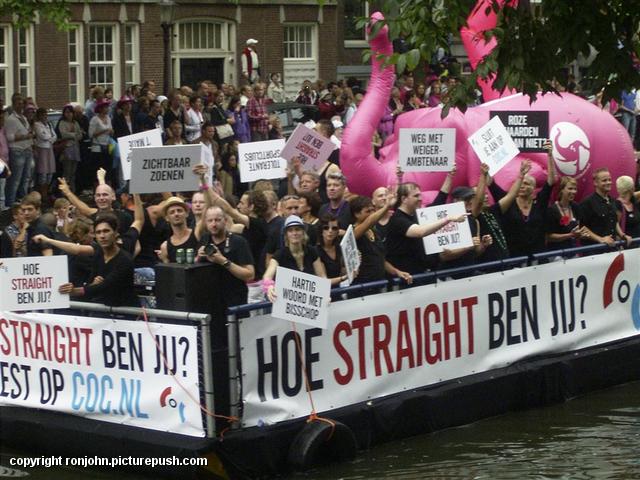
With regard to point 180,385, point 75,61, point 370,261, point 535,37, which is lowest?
→ point 180,385

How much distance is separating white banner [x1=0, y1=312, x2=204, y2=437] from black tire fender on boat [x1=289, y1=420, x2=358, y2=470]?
724 millimetres

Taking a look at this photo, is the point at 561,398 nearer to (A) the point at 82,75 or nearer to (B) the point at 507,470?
(B) the point at 507,470

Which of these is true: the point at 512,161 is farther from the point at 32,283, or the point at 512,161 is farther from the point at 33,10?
the point at 33,10

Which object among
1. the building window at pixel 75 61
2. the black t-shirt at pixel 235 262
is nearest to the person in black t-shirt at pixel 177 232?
the black t-shirt at pixel 235 262

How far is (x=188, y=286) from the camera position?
10.0m

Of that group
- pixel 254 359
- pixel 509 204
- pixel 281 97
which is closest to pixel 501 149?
pixel 509 204

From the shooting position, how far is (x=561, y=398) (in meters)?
12.8

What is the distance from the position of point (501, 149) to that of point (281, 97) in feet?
67.3

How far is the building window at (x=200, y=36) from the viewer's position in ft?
123

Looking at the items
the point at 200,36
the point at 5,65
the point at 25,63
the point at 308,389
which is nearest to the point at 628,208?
the point at 308,389

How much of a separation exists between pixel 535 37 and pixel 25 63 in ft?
77.3

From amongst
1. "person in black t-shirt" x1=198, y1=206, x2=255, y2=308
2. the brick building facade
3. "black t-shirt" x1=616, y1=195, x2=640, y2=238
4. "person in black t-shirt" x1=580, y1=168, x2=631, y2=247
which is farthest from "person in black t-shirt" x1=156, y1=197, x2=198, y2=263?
the brick building facade

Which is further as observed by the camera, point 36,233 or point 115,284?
point 36,233

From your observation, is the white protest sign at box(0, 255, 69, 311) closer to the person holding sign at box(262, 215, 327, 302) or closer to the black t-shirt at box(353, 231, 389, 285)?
the person holding sign at box(262, 215, 327, 302)
